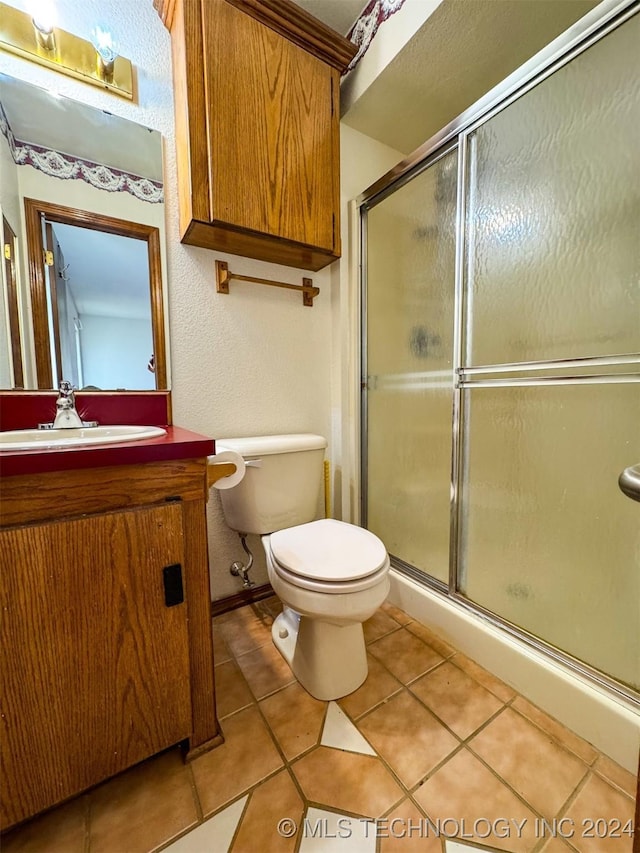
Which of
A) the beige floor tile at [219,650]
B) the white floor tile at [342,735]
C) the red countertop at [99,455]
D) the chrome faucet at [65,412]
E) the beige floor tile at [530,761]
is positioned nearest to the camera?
the red countertop at [99,455]

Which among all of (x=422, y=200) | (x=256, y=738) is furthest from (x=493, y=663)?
(x=422, y=200)

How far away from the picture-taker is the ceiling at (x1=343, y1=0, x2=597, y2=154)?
1.12m

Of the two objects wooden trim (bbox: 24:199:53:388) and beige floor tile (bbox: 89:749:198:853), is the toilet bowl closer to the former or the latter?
beige floor tile (bbox: 89:749:198:853)

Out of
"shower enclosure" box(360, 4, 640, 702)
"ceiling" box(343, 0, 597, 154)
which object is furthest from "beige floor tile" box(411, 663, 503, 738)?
"ceiling" box(343, 0, 597, 154)

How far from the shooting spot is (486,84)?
4.56 ft

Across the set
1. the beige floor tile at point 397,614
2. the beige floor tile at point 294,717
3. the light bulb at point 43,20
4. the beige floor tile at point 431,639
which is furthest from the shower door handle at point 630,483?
the light bulb at point 43,20

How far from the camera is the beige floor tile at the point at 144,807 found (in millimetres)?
717

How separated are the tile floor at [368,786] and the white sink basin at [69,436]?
0.80m

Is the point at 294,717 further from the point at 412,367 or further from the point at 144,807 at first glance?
the point at 412,367

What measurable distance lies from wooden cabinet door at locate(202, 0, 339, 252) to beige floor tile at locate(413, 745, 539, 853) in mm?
1643

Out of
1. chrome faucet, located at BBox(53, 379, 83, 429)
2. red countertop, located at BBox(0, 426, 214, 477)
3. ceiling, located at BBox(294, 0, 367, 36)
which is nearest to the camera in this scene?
red countertop, located at BBox(0, 426, 214, 477)

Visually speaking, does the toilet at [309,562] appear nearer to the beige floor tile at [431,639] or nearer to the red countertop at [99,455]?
the beige floor tile at [431,639]

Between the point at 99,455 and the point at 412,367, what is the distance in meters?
1.19

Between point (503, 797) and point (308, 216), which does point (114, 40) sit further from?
point (503, 797)
